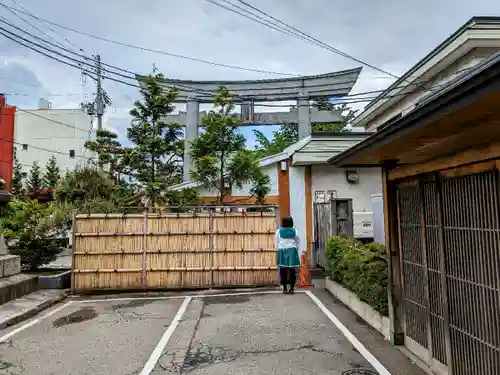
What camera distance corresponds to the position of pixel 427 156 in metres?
4.48

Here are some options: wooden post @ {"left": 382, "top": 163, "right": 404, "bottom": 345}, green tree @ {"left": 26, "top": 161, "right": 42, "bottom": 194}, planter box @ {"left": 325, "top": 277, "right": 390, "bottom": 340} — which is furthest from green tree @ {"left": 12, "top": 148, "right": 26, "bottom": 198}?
wooden post @ {"left": 382, "top": 163, "right": 404, "bottom": 345}

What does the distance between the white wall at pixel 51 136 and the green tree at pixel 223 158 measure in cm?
2294

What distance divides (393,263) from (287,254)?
148 inches

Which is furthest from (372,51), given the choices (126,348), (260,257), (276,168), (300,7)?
(126,348)

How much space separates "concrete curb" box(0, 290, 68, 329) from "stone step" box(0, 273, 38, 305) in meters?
0.59

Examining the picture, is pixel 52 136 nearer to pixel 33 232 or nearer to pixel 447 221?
pixel 33 232

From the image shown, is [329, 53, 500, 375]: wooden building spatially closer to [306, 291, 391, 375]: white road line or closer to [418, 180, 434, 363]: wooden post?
[418, 180, 434, 363]: wooden post

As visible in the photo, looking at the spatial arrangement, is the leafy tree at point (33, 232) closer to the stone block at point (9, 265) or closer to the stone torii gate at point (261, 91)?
the stone block at point (9, 265)

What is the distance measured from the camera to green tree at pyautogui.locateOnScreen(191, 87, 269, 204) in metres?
12.1

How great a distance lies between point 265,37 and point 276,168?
429 cm

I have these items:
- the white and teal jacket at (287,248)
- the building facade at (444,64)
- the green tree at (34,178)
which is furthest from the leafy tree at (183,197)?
the green tree at (34,178)

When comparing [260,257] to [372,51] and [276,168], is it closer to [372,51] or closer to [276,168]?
[276,168]

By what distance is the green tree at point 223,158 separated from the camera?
1211cm

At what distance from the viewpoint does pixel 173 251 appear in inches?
377
